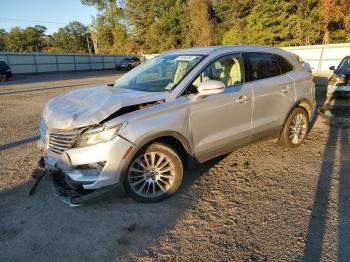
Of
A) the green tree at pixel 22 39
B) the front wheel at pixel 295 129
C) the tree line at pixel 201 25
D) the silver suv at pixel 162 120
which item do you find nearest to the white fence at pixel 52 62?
the tree line at pixel 201 25

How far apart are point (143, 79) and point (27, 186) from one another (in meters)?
2.24

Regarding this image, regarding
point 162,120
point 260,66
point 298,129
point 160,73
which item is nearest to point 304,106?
point 298,129

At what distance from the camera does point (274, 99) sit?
16.3ft

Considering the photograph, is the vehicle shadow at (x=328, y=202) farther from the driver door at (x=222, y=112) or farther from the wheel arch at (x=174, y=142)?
the wheel arch at (x=174, y=142)

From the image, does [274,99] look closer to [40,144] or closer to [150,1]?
[40,144]

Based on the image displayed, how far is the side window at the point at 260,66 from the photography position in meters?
4.71

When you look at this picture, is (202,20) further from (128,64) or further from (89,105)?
(89,105)

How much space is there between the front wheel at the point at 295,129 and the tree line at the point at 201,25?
91.2 feet

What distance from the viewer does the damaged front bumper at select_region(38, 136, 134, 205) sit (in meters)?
3.35

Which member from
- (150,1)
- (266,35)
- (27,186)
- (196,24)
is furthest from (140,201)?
(150,1)

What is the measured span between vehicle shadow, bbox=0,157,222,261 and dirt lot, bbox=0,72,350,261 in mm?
10

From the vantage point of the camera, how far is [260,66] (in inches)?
193

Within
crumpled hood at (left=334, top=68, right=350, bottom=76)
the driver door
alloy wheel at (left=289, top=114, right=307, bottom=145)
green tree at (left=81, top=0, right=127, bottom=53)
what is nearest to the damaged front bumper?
the driver door

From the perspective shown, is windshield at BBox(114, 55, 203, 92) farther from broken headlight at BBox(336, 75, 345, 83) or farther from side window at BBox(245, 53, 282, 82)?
broken headlight at BBox(336, 75, 345, 83)
